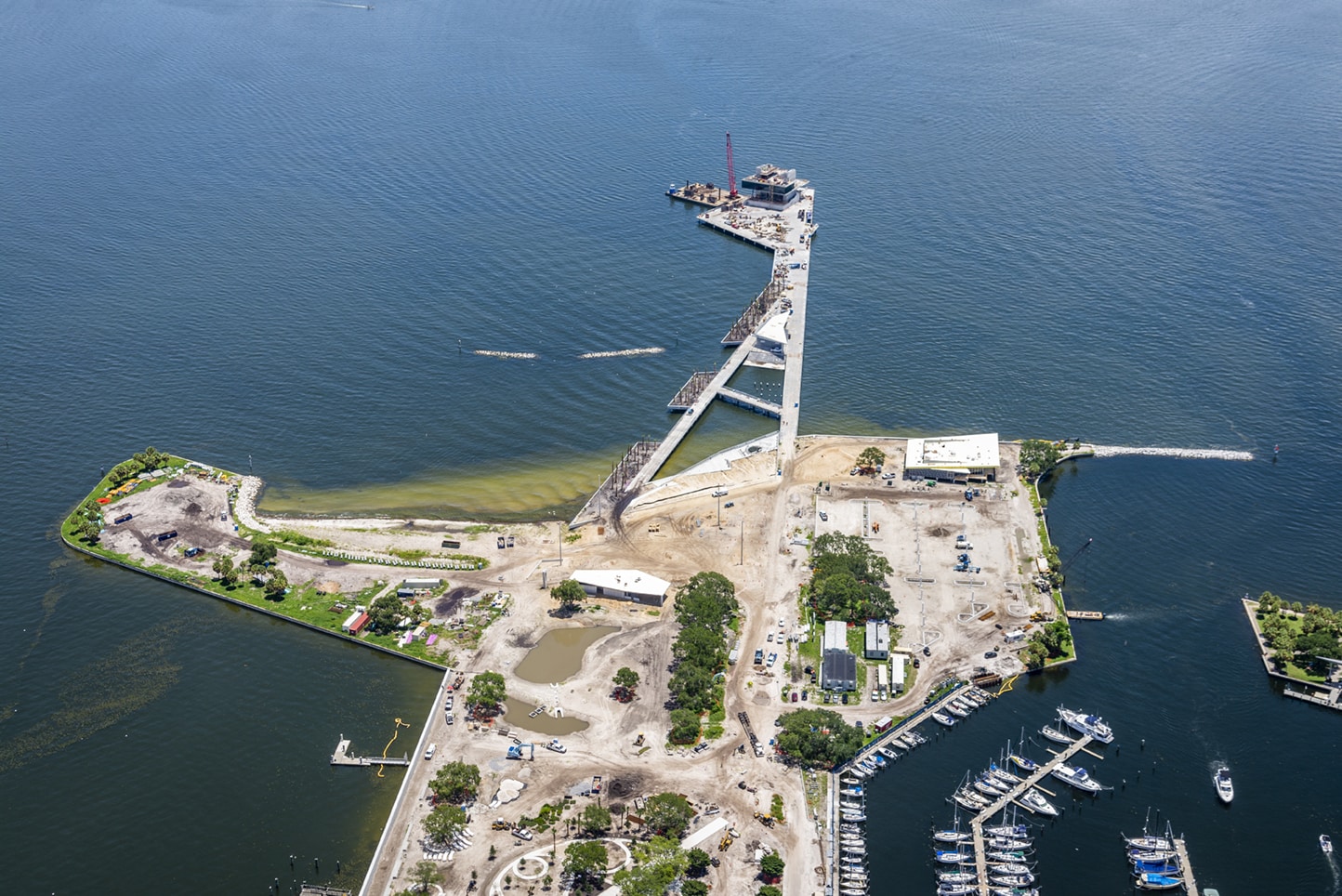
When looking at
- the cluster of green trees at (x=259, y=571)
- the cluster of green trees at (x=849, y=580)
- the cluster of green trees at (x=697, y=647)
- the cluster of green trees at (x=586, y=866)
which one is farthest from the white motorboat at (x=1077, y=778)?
the cluster of green trees at (x=259, y=571)

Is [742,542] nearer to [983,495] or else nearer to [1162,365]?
[983,495]

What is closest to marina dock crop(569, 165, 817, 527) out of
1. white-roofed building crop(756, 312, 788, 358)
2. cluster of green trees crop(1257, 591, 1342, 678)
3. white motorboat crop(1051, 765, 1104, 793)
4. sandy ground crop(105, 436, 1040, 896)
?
white-roofed building crop(756, 312, 788, 358)

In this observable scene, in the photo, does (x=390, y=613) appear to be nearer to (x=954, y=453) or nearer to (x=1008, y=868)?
(x=1008, y=868)

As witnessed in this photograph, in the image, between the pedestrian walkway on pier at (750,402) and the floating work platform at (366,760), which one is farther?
the pedestrian walkway on pier at (750,402)

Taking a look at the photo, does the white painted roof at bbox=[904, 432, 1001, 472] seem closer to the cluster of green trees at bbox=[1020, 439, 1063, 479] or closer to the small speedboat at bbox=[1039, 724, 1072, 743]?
the cluster of green trees at bbox=[1020, 439, 1063, 479]

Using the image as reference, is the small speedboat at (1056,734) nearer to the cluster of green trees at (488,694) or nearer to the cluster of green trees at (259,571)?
the cluster of green trees at (488,694)

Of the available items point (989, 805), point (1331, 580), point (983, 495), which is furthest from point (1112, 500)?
point (989, 805)

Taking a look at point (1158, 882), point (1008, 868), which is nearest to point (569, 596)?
point (1008, 868)
